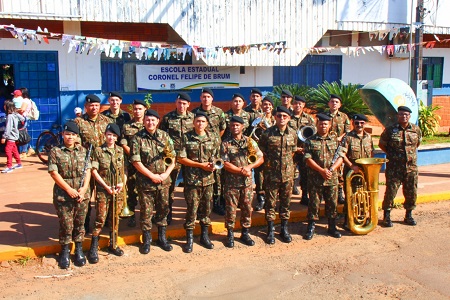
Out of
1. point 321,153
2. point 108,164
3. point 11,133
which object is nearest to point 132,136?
point 108,164

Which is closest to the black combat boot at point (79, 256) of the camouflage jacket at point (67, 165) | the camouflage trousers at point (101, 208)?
Result: the camouflage trousers at point (101, 208)

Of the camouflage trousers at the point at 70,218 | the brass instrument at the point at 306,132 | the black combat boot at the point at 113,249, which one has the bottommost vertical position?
the black combat boot at the point at 113,249

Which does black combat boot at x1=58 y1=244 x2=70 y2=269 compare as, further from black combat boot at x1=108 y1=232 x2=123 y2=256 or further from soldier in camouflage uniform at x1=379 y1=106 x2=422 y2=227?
soldier in camouflage uniform at x1=379 y1=106 x2=422 y2=227

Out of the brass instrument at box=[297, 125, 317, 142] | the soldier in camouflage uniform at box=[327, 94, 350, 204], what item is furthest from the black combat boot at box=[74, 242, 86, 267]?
the soldier in camouflage uniform at box=[327, 94, 350, 204]

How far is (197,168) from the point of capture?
688 cm

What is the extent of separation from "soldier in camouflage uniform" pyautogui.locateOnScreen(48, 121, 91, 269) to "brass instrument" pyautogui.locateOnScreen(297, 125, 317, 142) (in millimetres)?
3574

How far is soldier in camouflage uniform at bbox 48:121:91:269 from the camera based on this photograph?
610 cm

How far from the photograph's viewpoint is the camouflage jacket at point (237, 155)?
6.96 meters

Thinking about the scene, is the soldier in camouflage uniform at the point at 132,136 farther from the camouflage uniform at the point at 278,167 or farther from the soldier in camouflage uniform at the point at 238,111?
the camouflage uniform at the point at 278,167

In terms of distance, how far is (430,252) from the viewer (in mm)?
6918

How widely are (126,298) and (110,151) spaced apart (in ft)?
6.65

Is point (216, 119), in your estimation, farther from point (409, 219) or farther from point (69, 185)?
point (409, 219)

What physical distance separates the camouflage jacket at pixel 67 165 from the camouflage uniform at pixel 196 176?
54.3 inches

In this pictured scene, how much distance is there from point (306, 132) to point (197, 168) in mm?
2262
